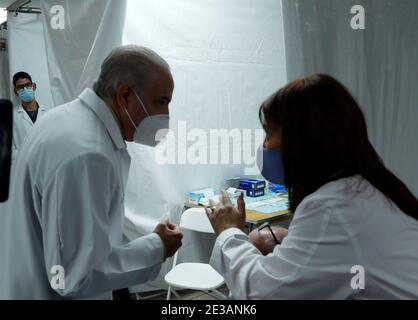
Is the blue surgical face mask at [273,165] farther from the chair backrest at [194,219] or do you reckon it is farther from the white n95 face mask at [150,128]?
the chair backrest at [194,219]

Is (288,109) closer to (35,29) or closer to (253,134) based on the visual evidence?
(253,134)

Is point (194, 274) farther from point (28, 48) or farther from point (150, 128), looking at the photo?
point (28, 48)

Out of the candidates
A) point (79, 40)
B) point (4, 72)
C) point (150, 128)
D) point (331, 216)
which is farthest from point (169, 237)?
point (4, 72)

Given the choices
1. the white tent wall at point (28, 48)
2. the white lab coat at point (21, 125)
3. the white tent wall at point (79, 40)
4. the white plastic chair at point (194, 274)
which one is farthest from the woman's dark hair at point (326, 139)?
the white tent wall at point (28, 48)

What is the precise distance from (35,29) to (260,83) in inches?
71.5

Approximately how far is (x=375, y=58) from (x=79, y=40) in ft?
3.68

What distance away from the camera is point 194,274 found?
188 cm

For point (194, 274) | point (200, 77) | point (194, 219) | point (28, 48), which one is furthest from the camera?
point (28, 48)

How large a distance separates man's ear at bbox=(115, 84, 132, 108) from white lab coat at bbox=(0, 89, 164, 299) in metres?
0.03

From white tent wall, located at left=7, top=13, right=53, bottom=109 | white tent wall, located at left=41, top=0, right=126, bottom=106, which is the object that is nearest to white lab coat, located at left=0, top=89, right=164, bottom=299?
white tent wall, located at left=41, top=0, right=126, bottom=106

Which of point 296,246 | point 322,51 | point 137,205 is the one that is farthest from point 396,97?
point 137,205

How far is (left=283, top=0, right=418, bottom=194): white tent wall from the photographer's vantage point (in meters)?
1.28

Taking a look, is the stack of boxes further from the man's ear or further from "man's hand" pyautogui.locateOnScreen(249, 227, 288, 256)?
the man's ear

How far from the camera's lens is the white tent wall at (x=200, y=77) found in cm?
192
